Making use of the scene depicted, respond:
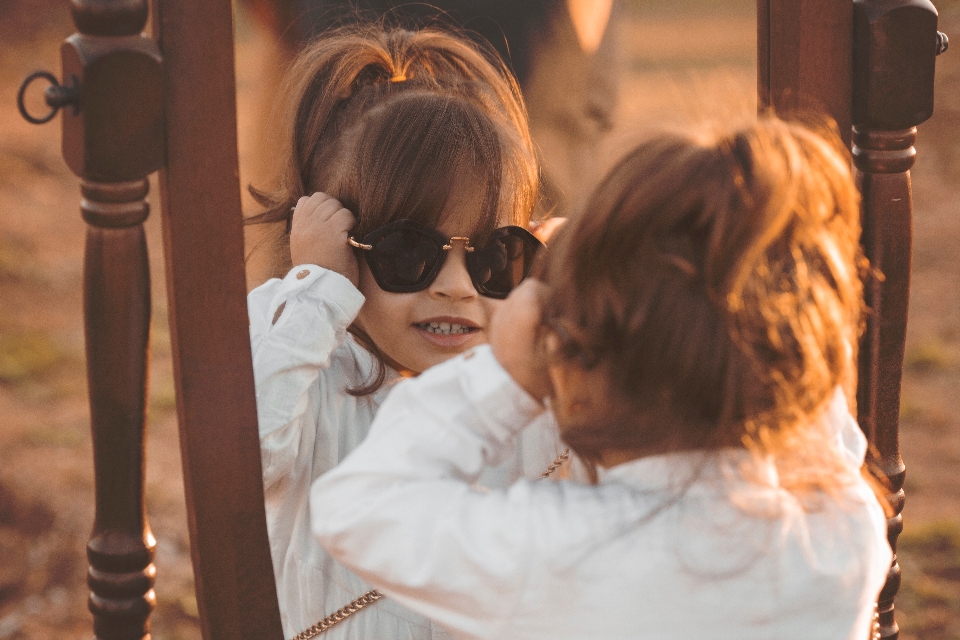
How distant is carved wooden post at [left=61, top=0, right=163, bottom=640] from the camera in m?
0.78

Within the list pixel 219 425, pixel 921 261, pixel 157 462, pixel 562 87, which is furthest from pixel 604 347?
pixel 921 261

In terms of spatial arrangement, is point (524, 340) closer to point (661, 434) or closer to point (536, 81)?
point (661, 434)

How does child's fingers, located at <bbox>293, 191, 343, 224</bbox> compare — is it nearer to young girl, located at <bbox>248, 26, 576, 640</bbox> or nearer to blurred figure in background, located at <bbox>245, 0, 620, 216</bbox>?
young girl, located at <bbox>248, 26, 576, 640</bbox>

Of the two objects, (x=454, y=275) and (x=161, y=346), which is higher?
(x=454, y=275)

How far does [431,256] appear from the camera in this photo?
108cm

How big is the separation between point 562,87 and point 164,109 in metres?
0.84

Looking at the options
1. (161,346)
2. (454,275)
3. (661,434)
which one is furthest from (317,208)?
(161,346)

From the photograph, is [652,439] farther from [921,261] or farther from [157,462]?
[921,261]

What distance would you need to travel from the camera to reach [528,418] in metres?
0.77

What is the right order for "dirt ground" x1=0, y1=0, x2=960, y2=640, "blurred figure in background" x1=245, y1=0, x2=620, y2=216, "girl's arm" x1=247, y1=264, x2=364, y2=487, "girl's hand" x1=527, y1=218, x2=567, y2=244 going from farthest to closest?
"dirt ground" x1=0, y1=0, x2=960, y2=640 < "blurred figure in background" x1=245, y1=0, x2=620, y2=216 < "girl's hand" x1=527, y1=218, x2=567, y2=244 < "girl's arm" x1=247, y1=264, x2=364, y2=487

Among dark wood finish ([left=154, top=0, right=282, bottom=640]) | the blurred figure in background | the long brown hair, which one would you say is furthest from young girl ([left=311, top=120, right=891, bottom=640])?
the blurred figure in background

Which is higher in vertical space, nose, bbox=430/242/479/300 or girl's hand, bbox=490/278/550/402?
girl's hand, bbox=490/278/550/402

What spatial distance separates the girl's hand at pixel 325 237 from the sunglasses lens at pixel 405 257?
0.10ft

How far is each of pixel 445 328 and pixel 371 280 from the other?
3.6 inches
